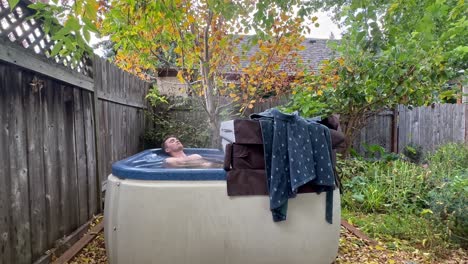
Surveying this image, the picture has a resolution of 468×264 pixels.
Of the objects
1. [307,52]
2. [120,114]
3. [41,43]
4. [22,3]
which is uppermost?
[307,52]

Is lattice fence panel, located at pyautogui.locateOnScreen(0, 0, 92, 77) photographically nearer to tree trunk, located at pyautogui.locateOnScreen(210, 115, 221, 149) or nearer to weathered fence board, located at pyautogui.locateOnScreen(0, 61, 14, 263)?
weathered fence board, located at pyautogui.locateOnScreen(0, 61, 14, 263)

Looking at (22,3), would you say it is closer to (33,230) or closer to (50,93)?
(50,93)

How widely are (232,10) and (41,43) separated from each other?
1444 millimetres

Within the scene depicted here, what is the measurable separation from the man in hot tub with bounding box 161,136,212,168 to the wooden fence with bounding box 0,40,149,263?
0.65 m

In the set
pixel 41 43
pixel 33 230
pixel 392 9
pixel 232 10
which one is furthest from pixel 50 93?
pixel 392 9

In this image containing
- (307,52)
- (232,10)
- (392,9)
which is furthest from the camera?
(307,52)

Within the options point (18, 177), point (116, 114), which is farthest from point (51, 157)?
point (116, 114)

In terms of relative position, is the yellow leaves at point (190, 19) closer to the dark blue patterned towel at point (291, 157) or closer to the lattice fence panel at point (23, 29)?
the lattice fence panel at point (23, 29)

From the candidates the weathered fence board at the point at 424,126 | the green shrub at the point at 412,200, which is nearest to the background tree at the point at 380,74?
the green shrub at the point at 412,200

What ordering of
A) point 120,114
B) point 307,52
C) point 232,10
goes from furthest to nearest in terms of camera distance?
point 307,52, point 120,114, point 232,10

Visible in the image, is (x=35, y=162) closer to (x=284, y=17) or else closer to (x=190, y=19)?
(x=190, y=19)

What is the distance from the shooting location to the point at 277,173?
1658mm

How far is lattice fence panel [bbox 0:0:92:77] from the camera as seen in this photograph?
1.62 meters

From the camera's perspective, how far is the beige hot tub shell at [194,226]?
1.65m
